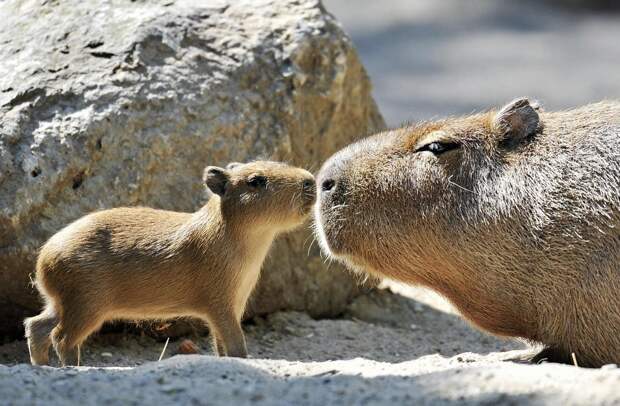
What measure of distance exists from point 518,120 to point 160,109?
2.24 metres

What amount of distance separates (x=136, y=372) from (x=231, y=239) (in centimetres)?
149

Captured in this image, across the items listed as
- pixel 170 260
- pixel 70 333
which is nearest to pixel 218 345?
pixel 170 260

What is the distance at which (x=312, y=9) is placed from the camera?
7117 mm

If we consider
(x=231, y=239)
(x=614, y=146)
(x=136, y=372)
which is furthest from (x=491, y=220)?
(x=136, y=372)

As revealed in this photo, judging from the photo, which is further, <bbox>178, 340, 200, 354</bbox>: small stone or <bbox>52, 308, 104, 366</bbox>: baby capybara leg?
<bbox>178, 340, 200, 354</bbox>: small stone

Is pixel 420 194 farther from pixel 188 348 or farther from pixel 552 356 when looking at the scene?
pixel 188 348

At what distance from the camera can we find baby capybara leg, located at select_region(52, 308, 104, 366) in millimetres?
5344

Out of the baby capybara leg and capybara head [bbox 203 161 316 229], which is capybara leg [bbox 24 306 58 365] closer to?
the baby capybara leg

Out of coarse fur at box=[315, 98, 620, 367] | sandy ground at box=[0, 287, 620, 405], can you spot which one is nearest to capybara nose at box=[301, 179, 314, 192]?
coarse fur at box=[315, 98, 620, 367]

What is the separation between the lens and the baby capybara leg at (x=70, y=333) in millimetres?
5344

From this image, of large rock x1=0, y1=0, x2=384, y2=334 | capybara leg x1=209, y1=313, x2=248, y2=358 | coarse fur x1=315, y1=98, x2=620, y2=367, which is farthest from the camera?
large rock x1=0, y1=0, x2=384, y2=334

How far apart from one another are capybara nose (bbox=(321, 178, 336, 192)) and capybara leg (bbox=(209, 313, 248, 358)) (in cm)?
83

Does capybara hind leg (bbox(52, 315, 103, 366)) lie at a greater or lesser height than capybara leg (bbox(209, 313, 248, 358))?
greater

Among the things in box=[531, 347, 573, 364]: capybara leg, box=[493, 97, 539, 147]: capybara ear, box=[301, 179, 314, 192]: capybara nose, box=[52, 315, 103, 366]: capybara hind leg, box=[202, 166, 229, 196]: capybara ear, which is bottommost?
box=[531, 347, 573, 364]: capybara leg
